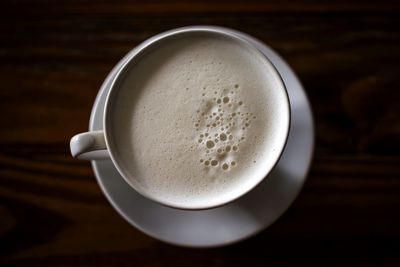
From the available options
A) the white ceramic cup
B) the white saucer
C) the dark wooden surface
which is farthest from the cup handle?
the dark wooden surface

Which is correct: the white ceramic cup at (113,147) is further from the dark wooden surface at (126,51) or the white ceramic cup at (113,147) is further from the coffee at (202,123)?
the dark wooden surface at (126,51)

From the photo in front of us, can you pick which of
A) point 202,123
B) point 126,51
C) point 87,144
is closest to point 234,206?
point 202,123

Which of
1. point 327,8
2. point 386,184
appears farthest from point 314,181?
point 327,8

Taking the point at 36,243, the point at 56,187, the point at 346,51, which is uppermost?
the point at 346,51

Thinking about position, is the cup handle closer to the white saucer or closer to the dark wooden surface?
the white saucer

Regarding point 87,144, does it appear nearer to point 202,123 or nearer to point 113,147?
point 113,147

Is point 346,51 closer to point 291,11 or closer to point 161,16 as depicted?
point 291,11
